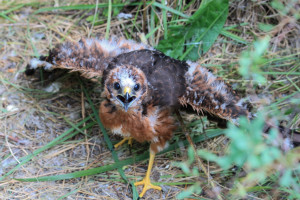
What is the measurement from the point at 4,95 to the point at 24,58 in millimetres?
621

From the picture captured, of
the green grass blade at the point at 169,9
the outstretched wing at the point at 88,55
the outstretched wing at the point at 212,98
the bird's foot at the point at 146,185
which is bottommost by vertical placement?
the bird's foot at the point at 146,185

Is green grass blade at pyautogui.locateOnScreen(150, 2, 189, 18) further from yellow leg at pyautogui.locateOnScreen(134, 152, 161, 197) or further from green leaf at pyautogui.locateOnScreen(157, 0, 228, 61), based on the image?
yellow leg at pyautogui.locateOnScreen(134, 152, 161, 197)

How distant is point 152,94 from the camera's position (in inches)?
113

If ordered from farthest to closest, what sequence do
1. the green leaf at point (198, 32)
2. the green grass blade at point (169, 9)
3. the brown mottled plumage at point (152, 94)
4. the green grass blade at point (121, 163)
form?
1. the green grass blade at point (169, 9)
2. the green leaf at point (198, 32)
3. the green grass blade at point (121, 163)
4. the brown mottled plumage at point (152, 94)

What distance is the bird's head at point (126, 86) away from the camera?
2.71m

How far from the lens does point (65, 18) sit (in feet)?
14.6

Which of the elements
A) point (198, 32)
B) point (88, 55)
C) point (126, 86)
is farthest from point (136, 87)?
point (198, 32)

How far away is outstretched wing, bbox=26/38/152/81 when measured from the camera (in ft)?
10.7

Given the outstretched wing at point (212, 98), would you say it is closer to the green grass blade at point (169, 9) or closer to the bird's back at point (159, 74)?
the bird's back at point (159, 74)

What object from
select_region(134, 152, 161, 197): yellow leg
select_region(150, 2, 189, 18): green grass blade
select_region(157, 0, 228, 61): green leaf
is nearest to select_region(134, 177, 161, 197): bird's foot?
select_region(134, 152, 161, 197): yellow leg

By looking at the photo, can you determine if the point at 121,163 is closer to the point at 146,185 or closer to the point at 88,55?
the point at 146,185

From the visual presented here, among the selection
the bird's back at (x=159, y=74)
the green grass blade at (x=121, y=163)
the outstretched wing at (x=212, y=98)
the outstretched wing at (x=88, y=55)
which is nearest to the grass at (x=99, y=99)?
the green grass blade at (x=121, y=163)

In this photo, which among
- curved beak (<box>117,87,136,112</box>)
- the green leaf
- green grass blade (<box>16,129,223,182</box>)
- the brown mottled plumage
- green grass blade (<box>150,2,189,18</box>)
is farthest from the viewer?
green grass blade (<box>150,2,189,18</box>)

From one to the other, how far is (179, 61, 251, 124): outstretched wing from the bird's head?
443mm
